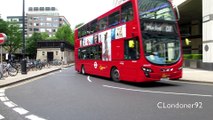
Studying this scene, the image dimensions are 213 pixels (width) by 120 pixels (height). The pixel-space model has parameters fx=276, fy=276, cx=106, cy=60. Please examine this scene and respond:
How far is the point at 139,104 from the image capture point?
824 cm

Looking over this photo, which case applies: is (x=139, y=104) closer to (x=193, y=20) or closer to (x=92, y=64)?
(x=92, y=64)

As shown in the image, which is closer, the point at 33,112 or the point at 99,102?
the point at 33,112

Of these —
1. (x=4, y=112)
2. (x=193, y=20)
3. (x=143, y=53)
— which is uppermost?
(x=193, y=20)

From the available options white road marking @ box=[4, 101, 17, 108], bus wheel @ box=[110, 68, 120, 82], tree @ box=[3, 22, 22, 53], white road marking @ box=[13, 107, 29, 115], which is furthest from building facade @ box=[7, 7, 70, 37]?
white road marking @ box=[13, 107, 29, 115]

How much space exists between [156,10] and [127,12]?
4.85 feet

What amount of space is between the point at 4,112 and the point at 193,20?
3844cm

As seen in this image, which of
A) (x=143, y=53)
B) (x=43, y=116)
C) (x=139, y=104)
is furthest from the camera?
(x=143, y=53)

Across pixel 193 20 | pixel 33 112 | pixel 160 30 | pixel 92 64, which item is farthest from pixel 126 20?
pixel 193 20

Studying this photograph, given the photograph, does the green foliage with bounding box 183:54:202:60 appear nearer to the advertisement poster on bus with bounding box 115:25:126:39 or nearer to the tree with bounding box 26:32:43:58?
the advertisement poster on bus with bounding box 115:25:126:39

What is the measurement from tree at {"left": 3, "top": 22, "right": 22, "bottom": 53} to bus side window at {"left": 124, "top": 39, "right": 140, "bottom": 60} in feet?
198

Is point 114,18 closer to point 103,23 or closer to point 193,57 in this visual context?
point 103,23

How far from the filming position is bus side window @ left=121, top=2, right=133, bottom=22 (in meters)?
13.5

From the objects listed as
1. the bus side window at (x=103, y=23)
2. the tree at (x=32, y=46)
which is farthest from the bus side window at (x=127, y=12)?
the tree at (x=32, y=46)

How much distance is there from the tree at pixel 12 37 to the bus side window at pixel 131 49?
60.4 m
